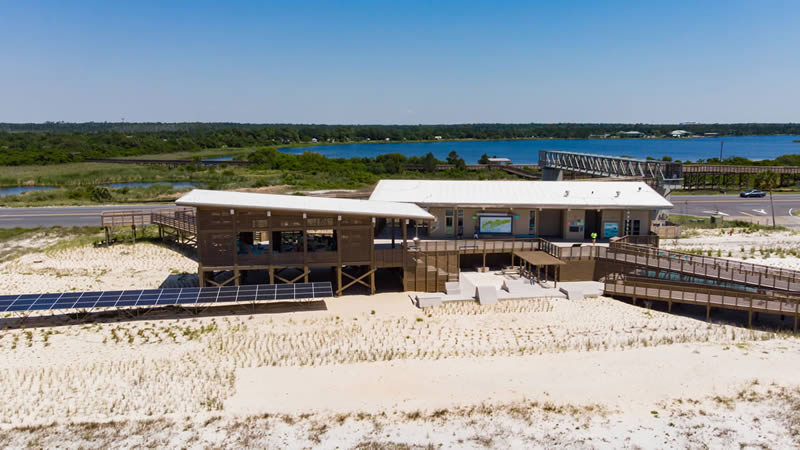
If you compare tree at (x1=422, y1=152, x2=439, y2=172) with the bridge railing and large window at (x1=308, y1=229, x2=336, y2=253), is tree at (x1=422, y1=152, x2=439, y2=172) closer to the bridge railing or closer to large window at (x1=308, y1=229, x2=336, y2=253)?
the bridge railing

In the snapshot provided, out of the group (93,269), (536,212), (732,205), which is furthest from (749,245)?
(93,269)

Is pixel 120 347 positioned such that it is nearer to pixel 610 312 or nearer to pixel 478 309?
pixel 478 309

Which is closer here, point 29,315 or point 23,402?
point 23,402

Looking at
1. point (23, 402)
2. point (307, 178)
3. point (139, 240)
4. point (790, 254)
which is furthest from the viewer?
point (307, 178)

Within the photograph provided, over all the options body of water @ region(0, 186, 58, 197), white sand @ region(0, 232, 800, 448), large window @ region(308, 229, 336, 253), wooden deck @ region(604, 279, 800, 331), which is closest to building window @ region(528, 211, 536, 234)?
wooden deck @ region(604, 279, 800, 331)

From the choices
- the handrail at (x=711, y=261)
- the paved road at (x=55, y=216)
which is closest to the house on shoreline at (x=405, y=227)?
the handrail at (x=711, y=261)

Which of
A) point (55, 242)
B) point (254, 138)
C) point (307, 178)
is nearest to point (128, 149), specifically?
point (254, 138)
